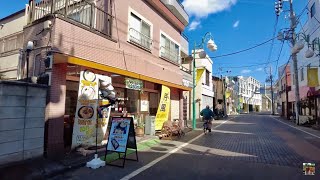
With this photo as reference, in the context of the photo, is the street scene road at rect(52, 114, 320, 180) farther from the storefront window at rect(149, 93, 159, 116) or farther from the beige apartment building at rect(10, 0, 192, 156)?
the storefront window at rect(149, 93, 159, 116)

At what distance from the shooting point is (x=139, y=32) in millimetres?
14570

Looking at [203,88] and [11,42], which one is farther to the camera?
[203,88]

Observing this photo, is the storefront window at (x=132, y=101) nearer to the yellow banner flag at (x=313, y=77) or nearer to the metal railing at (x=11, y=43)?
the metal railing at (x=11, y=43)

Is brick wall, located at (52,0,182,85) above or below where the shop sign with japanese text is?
above

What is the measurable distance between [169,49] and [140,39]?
4.51 meters

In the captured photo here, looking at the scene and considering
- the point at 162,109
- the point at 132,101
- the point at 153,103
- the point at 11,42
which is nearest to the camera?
the point at 11,42

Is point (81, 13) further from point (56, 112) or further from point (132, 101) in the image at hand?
point (132, 101)

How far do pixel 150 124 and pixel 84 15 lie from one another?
6.52 m

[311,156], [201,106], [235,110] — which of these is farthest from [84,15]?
[235,110]

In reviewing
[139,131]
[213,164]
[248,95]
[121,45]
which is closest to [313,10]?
[121,45]

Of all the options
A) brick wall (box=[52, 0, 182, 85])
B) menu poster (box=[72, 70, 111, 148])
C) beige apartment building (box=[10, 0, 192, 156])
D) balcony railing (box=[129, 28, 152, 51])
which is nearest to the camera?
beige apartment building (box=[10, 0, 192, 156])

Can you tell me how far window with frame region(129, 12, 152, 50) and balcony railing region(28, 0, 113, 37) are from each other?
188 centimetres

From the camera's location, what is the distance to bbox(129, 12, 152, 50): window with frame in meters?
13.8

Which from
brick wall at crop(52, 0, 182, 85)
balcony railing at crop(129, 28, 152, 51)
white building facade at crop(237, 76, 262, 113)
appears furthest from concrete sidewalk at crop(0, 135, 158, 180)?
white building facade at crop(237, 76, 262, 113)
